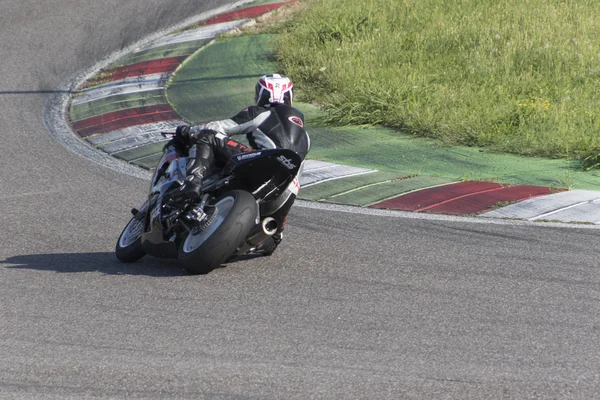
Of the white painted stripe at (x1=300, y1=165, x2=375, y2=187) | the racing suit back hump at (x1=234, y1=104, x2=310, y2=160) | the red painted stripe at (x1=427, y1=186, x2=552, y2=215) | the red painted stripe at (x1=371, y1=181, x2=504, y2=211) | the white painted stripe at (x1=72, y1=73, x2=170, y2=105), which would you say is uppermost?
the racing suit back hump at (x1=234, y1=104, x2=310, y2=160)

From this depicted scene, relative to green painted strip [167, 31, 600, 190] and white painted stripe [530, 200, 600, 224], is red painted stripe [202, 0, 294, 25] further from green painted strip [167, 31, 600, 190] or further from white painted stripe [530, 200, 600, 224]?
white painted stripe [530, 200, 600, 224]

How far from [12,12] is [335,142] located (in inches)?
370

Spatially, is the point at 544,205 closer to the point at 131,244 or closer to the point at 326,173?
the point at 326,173

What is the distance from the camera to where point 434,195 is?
9.33 meters

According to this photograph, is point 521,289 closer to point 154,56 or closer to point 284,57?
point 284,57

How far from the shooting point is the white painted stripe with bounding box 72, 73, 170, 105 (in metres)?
14.3

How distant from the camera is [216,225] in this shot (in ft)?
21.3

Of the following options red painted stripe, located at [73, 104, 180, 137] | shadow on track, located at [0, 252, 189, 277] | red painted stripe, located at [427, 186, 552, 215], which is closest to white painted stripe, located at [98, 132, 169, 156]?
red painted stripe, located at [73, 104, 180, 137]

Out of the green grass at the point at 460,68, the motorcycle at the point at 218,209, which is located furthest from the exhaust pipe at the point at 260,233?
the green grass at the point at 460,68

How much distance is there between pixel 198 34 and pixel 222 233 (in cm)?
1159

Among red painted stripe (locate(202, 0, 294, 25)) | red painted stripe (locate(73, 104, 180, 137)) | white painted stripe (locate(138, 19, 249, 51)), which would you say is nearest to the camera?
red painted stripe (locate(73, 104, 180, 137))

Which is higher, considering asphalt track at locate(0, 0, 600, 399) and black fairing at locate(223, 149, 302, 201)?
black fairing at locate(223, 149, 302, 201)

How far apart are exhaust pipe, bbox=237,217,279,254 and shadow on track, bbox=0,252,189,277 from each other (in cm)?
51

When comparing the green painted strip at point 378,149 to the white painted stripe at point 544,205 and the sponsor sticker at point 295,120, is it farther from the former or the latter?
the sponsor sticker at point 295,120
